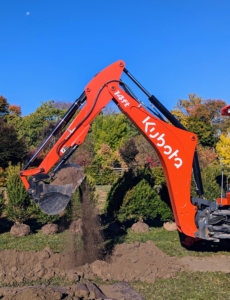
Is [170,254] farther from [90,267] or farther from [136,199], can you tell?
[136,199]

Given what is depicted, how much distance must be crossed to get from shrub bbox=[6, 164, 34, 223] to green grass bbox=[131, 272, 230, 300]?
18.1ft

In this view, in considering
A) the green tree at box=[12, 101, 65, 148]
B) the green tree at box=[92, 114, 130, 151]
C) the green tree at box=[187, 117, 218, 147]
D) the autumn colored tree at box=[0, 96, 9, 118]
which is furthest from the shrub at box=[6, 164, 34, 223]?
the autumn colored tree at box=[0, 96, 9, 118]

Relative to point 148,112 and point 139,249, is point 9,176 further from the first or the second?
point 148,112

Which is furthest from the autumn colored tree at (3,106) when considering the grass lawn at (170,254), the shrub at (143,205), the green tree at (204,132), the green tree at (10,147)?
the shrub at (143,205)

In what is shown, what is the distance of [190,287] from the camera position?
6.91 m

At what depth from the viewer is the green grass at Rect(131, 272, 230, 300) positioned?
21.1 feet

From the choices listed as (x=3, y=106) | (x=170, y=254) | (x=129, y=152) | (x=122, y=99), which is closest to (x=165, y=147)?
(x=122, y=99)

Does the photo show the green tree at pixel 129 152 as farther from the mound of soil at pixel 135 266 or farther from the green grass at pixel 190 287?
the green grass at pixel 190 287

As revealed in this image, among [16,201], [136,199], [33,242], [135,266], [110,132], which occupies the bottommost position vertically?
[135,266]

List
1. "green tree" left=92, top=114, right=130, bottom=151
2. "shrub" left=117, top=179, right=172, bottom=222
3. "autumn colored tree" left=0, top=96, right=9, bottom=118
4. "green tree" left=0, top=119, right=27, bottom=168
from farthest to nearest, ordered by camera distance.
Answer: "autumn colored tree" left=0, top=96, right=9, bottom=118 < "green tree" left=92, top=114, right=130, bottom=151 < "green tree" left=0, top=119, right=27, bottom=168 < "shrub" left=117, top=179, right=172, bottom=222

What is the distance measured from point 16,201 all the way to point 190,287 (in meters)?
6.29

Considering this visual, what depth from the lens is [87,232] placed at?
8.45 m

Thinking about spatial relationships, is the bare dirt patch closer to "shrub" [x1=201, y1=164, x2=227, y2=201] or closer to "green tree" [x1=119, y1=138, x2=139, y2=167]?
"shrub" [x1=201, y1=164, x2=227, y2=201]

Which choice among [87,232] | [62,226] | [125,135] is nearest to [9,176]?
[62,226]
